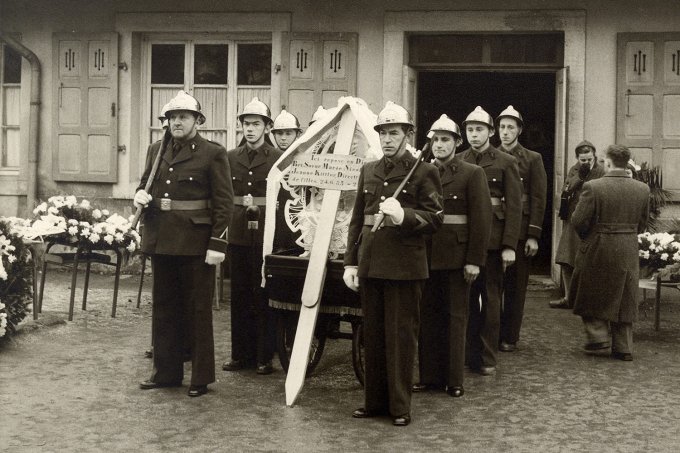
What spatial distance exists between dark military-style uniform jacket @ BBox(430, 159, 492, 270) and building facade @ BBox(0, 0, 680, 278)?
4.95m

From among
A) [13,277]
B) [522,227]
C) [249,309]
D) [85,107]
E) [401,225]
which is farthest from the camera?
[85,107]

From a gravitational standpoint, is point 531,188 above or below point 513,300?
above

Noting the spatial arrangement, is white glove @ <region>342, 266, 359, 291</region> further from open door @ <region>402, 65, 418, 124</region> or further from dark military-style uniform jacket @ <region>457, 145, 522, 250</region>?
open door @ <region>402, 65, 418, 124</region>

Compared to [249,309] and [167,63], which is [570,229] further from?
[167,63]

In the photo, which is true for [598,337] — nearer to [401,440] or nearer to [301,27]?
[401,440]

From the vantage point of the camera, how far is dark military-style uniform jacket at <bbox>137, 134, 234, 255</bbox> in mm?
6805

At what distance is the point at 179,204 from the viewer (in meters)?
6.87

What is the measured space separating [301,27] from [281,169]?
5832 mm

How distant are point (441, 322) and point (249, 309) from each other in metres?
1.51

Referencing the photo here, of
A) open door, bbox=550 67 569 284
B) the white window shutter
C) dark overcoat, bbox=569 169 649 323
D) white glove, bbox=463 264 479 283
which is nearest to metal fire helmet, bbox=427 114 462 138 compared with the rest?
white glove, bbox=463 264 479 283

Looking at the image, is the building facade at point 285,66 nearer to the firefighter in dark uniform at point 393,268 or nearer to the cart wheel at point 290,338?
the cart wheel at point 290,338

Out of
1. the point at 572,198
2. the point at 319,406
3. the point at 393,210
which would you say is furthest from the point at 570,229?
the point at 393,210

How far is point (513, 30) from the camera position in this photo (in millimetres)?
12141

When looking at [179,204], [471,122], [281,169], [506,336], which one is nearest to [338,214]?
[281,169]
